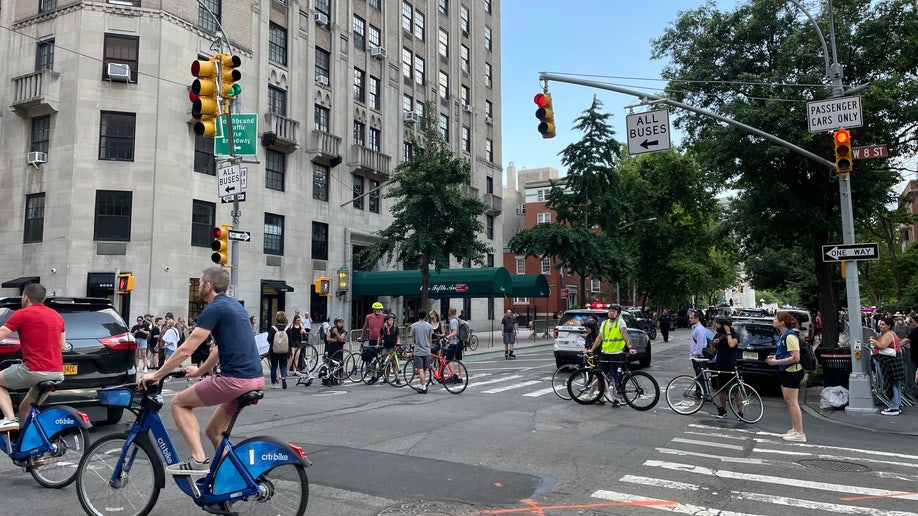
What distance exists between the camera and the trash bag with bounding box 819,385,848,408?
13.2 meters

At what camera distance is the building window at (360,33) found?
3684 cm

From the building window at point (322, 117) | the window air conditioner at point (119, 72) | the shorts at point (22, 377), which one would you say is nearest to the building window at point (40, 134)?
the window air conditioner at point (119, 72)

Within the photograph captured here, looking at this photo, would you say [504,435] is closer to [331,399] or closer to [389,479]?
[389,479]

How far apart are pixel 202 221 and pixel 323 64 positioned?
1168 centimetres

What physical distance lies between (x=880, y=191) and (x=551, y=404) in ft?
43.5

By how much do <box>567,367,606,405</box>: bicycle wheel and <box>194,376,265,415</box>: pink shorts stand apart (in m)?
9.16

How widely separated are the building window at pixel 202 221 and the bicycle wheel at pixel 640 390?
20.5 meters

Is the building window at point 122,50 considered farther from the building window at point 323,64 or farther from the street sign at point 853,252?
the street sign at point 853,252

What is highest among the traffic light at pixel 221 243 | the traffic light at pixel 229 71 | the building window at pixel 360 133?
the building window at pixel 360 133

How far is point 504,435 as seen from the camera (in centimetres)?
947

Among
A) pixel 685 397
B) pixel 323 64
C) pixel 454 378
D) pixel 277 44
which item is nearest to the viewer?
pixel 685 397

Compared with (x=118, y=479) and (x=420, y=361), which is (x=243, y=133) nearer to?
(x=420, y=361)

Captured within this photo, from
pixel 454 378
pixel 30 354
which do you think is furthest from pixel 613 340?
pixel 30 354

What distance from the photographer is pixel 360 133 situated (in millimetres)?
36938
